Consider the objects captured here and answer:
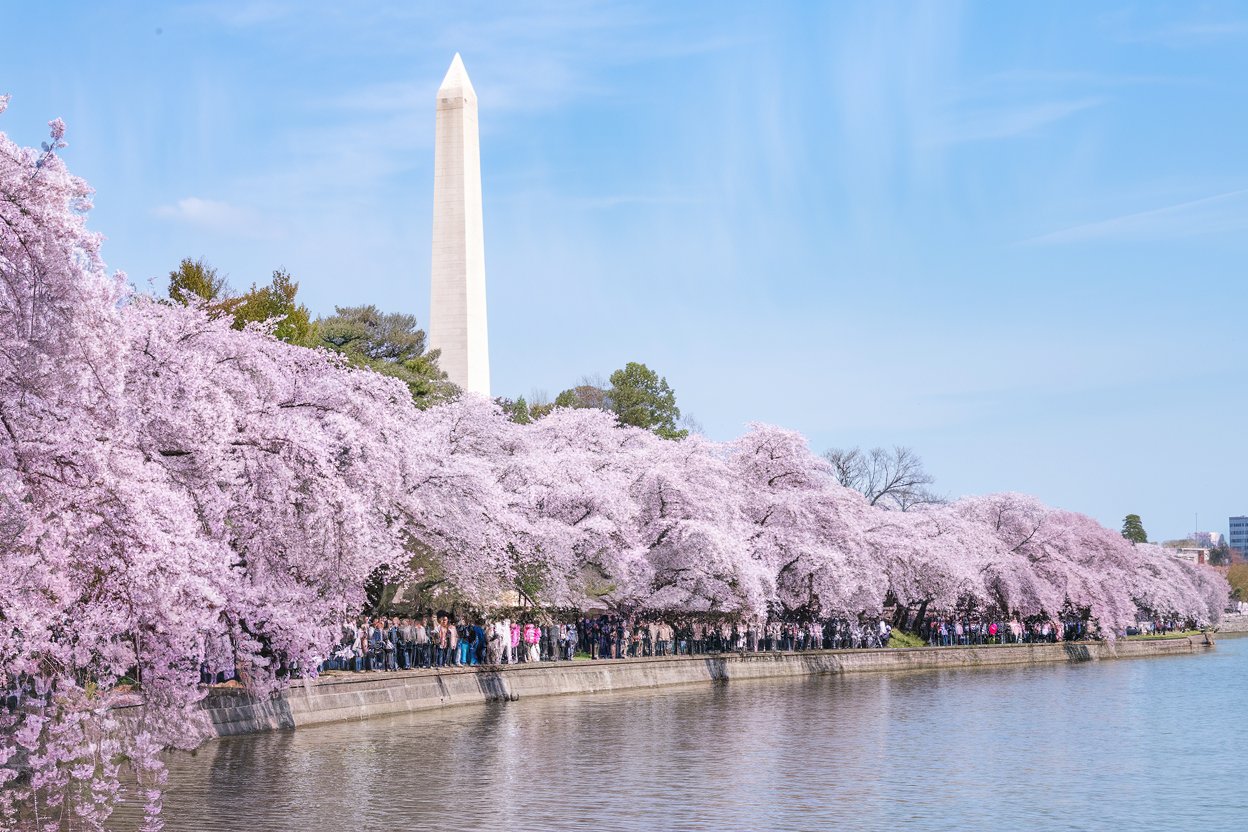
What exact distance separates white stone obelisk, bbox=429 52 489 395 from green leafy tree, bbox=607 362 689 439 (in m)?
36.3

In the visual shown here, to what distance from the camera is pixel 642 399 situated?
99.6 m

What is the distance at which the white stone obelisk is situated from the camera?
195ft

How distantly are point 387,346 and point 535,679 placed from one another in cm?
3803

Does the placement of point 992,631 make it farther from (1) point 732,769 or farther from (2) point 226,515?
(2) point 226,515

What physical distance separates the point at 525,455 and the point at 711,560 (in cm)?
781

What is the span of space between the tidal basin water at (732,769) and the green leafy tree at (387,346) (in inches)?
830

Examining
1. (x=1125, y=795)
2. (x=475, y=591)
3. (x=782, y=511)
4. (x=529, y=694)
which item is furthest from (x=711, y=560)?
(x=1125, y=795)

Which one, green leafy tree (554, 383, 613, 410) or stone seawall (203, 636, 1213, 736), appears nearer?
stone seawall (203, 636, 1213, 736)

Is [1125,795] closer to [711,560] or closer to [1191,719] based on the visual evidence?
[1191,719]

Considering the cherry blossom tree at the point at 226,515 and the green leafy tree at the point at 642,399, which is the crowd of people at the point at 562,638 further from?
the green leafy tree at the point at 642,399

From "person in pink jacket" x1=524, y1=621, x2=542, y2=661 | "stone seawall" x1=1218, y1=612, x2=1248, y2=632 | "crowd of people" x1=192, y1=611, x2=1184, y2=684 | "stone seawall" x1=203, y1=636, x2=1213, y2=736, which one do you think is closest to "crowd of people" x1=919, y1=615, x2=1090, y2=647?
"crowd of people" x1=192, y1=611, x2=1184, y2=684

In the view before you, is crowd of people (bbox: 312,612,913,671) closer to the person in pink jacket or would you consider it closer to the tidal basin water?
the person in pink jacket

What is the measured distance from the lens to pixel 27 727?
17266 millimetres

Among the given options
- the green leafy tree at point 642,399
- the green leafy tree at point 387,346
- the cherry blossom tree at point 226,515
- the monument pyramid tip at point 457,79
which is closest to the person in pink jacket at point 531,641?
the cherry blossom tree at point 226,515
